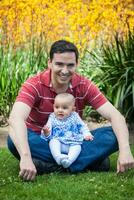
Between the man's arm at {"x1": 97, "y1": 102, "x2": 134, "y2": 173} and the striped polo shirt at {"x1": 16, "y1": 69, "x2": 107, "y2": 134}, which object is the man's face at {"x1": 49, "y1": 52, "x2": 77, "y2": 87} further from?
the man's arm at {"x1": 97, "y1": 102, "x2": 134, "y2": 173}

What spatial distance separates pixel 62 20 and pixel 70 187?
5.69 metres

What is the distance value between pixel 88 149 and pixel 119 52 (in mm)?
3307

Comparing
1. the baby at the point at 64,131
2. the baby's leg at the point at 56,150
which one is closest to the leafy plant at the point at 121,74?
the baby at the point at 64,131

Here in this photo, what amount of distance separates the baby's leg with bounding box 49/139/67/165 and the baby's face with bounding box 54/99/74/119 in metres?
0.22

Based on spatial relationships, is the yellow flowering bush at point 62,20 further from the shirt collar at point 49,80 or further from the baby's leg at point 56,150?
the baby's leg at point 56,150

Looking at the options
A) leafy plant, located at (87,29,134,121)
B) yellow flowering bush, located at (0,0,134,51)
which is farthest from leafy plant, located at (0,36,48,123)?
leafy plant, located at (87,29,134,121)

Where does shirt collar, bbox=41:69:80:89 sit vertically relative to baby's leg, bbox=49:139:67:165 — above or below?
above

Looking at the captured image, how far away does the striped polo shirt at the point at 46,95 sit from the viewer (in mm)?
5320

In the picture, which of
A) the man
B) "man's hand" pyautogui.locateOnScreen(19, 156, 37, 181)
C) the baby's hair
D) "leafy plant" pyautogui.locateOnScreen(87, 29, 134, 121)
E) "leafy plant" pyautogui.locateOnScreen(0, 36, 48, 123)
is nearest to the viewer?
"man's hand" pyautogui.locateOnScreen(19, 156, 37, 181)

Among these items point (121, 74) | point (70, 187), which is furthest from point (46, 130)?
point (121, 74)

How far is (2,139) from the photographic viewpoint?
7.82m

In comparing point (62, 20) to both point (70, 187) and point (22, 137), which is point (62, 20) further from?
point (70, 187)

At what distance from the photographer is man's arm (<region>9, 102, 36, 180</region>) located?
189 inches

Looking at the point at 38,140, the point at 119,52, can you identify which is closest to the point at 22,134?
the point at 38,140
